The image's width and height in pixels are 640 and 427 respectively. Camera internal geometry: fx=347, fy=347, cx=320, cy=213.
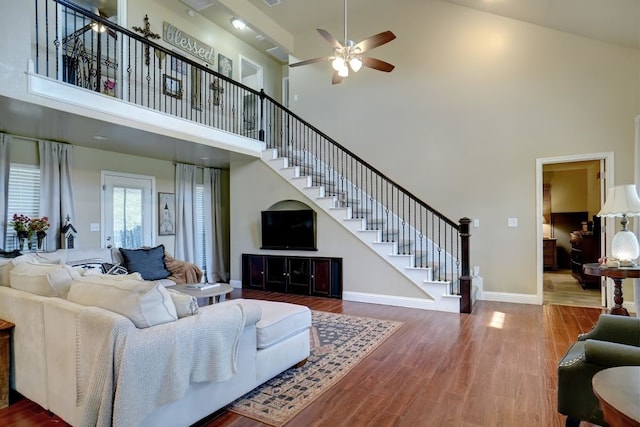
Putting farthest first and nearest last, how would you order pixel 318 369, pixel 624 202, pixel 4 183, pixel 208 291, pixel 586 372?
pixel 4 183, pixel 208 291, pixel 624 202, pixel 318 369, pixel 586 372

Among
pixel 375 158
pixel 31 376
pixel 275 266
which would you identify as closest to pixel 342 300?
pixel 275 266

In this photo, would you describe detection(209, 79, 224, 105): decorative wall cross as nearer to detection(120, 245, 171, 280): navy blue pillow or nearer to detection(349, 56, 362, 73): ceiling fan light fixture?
detection(120, 245, 171, 280): navy blue pillow

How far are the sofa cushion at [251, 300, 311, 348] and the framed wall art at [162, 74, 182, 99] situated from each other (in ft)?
16.3

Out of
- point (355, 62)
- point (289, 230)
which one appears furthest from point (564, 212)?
point (355, 62)

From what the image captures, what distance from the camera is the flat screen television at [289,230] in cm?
601

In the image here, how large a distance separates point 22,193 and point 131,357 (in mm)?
4542

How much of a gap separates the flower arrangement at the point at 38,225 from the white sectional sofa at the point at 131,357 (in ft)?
7.25

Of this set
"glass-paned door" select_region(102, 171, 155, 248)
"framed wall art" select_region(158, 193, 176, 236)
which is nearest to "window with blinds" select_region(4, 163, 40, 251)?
"glass-paned door" select_region(102, 171, 155, 248)

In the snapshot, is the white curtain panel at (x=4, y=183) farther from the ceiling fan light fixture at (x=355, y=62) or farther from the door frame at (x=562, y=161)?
the door frame at (x=562, y=161)

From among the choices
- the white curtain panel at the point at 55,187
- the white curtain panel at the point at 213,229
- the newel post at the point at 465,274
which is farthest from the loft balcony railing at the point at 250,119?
the white curtain panel at the point at 213,229

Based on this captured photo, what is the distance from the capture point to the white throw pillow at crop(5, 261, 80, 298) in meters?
2.48

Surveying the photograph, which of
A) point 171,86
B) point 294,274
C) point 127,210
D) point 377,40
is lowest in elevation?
point 294,274

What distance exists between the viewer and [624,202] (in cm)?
354

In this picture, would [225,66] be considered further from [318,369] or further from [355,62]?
[318,369]
